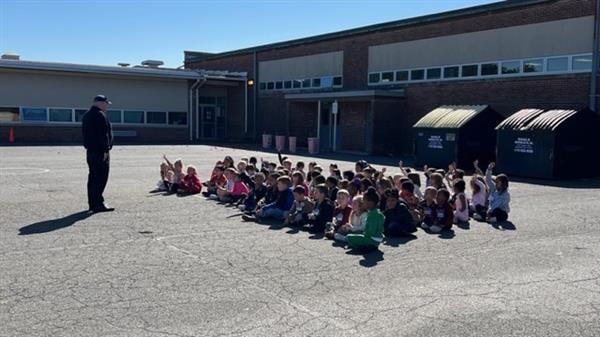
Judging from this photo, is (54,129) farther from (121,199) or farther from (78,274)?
(78,274)

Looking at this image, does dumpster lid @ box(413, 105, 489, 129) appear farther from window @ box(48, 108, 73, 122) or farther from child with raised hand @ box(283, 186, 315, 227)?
window @ box(48, 108, 73, 122)

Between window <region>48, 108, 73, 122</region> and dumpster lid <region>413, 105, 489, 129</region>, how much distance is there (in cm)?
2074

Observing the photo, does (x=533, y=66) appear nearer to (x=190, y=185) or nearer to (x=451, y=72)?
(x=451, y=72)

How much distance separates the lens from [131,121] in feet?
117

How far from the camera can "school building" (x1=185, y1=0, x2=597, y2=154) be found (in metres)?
21.5

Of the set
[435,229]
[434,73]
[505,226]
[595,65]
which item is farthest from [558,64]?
[435,229]

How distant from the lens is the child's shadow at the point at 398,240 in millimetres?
8383

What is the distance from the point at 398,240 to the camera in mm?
8656

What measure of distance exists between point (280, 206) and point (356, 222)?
2035mm

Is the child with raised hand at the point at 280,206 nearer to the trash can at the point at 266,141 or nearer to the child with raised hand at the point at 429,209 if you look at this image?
the child with raised hand at the point at 429,209

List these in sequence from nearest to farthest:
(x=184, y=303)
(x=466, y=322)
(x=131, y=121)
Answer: (x=466, y=322) < (x=184, y=303) < (x=131, y=121)

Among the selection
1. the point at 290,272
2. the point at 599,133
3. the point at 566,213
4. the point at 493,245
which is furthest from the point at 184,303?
the point at 599,133

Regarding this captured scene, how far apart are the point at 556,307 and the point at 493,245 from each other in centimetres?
282

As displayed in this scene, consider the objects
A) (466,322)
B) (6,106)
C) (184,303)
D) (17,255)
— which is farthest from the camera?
(6,106)
